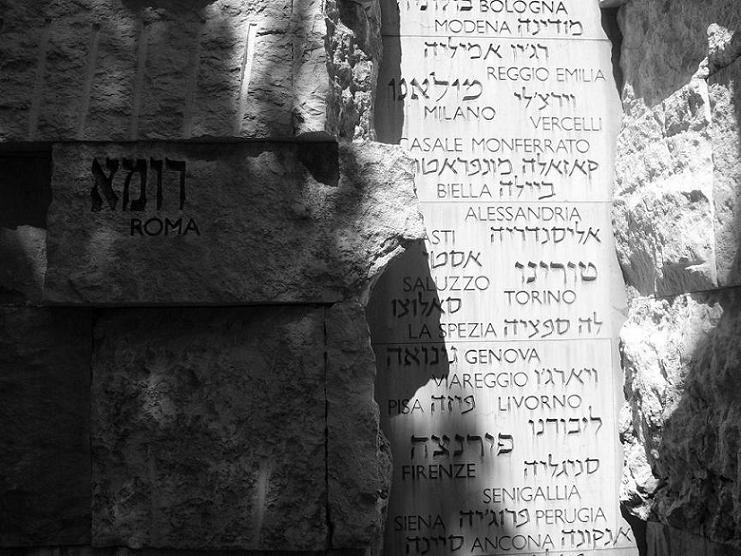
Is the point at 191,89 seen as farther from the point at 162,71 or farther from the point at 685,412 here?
the point at 685,412

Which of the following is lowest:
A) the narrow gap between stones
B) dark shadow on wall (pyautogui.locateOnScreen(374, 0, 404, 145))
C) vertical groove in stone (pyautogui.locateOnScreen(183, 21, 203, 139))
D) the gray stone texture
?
the gray stone texture

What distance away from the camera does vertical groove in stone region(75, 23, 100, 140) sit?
9.27 ft

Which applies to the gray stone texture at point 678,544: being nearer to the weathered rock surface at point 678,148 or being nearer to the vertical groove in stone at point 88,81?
the weathered rock surface at point 678,148

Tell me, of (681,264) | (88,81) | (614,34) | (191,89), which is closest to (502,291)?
(681,264)

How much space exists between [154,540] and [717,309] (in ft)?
7.12

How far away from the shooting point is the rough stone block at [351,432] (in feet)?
9.16

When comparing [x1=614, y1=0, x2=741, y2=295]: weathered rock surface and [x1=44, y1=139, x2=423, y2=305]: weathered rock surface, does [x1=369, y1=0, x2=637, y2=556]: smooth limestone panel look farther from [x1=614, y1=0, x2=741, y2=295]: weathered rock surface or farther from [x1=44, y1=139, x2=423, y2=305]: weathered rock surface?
[x1=44, y1=139, x2=423, y2=305]: weathered rock surface

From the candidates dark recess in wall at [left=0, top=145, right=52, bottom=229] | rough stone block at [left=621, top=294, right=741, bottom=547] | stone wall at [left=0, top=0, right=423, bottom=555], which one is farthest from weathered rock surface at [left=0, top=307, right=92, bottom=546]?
rough stone block at [left=621, top=294, right=741, bottom=547]

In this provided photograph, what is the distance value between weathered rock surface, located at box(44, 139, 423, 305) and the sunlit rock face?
46.5 inches

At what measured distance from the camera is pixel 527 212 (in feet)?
12.0

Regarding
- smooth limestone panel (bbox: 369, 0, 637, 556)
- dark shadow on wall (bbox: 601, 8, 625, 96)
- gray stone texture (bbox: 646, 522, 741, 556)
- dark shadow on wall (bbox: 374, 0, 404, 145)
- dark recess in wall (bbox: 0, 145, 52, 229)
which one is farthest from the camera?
dark shadow on wall (bbox: 601, 8, 625, 96)

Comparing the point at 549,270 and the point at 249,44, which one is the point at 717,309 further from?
the point at 249,44

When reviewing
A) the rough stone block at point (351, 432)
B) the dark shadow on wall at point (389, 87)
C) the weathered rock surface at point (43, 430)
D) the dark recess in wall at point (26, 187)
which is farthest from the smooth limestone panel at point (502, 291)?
the dark recess in wall at point (26, 187)

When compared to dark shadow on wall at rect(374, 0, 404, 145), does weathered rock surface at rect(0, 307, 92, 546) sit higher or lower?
lower
